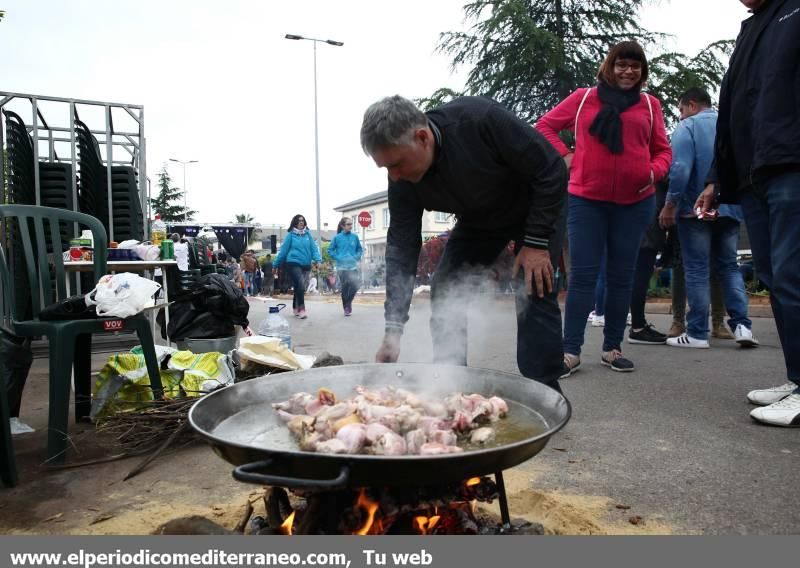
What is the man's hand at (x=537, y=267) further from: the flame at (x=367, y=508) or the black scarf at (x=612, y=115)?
the black scarf at (x=612, y=115)

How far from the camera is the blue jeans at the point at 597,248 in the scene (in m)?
3.98

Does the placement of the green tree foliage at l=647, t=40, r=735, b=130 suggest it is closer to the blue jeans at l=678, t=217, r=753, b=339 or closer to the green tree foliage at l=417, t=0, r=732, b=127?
the green tree foliage at l=417, t=0, r=732, b=127

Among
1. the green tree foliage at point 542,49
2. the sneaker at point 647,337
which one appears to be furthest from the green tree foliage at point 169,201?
the sneaker at point 647,337

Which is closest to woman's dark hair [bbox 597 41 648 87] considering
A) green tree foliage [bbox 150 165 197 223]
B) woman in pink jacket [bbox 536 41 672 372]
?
woman in pink jacket [bbox 536 41 672 372]

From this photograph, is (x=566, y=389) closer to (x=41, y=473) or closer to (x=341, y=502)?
(x=341, y=502)

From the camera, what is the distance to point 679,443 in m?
2.75

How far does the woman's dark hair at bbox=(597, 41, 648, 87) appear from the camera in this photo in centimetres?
380

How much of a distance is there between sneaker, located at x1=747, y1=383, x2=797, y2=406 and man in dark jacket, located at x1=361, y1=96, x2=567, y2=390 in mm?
1378

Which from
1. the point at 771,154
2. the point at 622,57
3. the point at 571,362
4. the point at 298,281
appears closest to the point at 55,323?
the point at 571,362

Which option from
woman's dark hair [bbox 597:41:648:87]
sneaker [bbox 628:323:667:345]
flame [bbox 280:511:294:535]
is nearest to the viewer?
flame [bbox 280:511:294:535]

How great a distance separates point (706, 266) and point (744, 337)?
736 mm

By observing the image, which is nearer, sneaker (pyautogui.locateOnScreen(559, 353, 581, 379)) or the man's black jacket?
the man's black jacket

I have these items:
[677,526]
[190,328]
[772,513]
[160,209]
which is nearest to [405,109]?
[677,526]

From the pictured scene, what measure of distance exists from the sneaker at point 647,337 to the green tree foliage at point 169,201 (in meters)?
54.9
